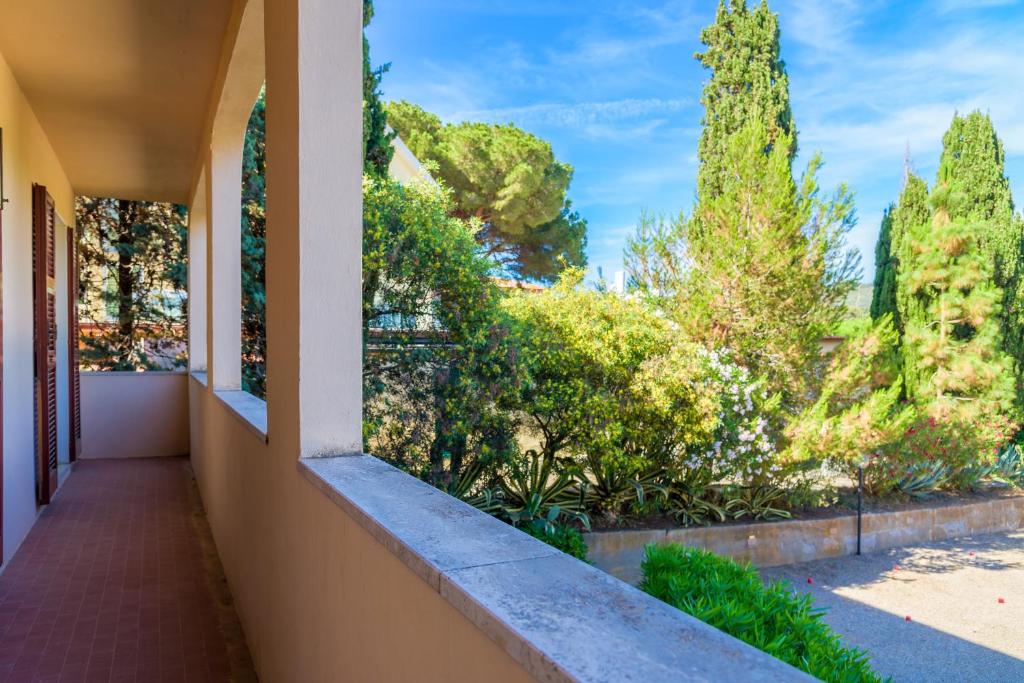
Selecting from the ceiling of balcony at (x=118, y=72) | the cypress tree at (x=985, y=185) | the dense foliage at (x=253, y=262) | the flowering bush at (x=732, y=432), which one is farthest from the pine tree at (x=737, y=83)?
the ceiling of balcony at (x=118, y=72)

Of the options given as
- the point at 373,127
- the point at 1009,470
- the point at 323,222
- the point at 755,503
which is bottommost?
the point at 1009,470

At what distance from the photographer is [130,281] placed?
382 inches

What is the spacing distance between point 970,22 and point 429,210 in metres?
24.3

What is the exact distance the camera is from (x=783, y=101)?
42.3 feet

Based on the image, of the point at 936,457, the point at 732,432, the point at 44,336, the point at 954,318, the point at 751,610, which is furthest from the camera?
the point at 954,318

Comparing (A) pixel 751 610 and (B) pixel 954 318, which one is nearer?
(A) pixel 751 610

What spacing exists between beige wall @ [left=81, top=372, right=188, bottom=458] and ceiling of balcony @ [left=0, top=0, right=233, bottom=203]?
8.78 ft

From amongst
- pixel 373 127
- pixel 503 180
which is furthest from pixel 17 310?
pixel 503 180

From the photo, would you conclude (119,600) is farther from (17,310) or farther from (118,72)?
(118,72)

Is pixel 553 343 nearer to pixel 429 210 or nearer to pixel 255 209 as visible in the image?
Result: pixel 429 210

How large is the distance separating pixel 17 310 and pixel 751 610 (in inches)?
175

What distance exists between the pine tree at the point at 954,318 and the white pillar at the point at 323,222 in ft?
34.1

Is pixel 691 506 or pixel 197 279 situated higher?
pixel 197 279

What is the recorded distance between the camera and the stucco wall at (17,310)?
159 inches
